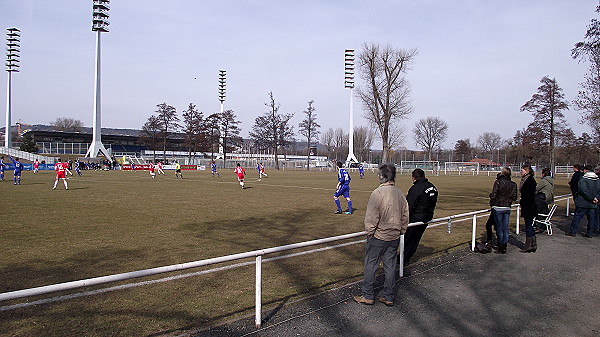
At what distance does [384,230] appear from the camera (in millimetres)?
4984

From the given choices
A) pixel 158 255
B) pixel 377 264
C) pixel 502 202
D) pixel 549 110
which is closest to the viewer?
pixel 377 264

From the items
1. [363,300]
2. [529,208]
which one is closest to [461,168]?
[529,208]

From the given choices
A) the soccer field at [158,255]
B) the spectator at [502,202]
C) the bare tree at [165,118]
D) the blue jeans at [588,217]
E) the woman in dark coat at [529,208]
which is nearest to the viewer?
the soccer field at [158,255]

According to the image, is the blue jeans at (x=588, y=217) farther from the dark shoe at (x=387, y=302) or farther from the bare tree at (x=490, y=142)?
the bare tree at (x=490, y=142)

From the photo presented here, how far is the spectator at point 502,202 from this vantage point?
25.5 feet

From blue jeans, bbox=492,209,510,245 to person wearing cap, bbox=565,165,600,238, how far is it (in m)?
3.38

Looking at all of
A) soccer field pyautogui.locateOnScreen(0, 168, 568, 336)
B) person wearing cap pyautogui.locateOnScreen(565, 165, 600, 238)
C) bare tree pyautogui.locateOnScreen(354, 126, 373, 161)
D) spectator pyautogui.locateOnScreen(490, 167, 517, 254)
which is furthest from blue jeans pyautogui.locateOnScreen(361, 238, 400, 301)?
bare tree pyautogui.locateOnScreen(354, 126, 373, 161)

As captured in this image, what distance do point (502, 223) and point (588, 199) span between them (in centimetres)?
351

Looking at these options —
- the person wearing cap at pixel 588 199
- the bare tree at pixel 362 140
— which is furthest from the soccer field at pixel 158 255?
the bare tree at pixel 362 140

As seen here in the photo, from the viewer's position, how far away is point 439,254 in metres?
7.97

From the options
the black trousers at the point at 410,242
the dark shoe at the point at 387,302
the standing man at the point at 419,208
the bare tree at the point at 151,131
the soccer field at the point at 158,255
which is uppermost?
the bare tree at the point at 151,131

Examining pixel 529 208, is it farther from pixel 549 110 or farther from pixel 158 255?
pixel 549 110

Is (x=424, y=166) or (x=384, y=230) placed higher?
(x=384, y=230)

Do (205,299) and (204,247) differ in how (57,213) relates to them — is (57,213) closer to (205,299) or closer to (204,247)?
(204,247)
